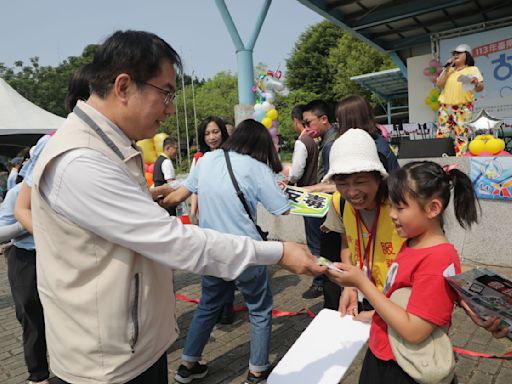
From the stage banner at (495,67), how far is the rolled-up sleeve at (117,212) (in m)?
11.0

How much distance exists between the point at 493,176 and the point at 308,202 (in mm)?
2729

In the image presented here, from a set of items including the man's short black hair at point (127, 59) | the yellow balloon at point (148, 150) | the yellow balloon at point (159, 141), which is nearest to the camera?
the man's short black hair at point (127, 59)

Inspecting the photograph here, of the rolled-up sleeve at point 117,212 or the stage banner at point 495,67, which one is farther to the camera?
the stage banner at point 495,67

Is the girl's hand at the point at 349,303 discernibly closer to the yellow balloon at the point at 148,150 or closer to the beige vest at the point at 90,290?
the beige vest at the point at 90,290

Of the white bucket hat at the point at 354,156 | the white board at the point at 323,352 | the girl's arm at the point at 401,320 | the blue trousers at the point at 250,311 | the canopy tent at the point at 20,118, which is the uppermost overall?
the canopy tent at the point at 20,118

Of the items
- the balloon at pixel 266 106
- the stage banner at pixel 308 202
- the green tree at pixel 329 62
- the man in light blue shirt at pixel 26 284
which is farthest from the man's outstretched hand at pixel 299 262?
the green tree at pixel 329 62

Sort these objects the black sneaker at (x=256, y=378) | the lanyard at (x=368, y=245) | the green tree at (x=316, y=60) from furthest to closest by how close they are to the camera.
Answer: the green tree at (x=316, y=60) < the black sneaker at (x=256, y=378) < the lanyard at (x=368, y=245)

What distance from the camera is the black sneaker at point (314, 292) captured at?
426 cm

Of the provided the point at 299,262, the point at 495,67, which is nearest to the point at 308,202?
the point at 299,262

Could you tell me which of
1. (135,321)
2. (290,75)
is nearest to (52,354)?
(135,321)

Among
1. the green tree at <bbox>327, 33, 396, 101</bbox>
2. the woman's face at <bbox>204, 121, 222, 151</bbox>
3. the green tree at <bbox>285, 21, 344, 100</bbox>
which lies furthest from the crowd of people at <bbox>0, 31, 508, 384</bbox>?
the green tree at <bbox>285, 21, 344, 100</bbox>

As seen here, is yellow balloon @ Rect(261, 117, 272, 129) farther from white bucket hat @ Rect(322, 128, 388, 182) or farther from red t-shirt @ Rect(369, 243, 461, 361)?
red t-shirt @ Rect(369, 243, 461, 361)

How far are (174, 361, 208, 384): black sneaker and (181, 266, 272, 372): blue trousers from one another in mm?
64

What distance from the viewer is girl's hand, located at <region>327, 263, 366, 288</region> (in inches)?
58.7
